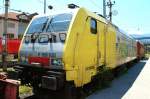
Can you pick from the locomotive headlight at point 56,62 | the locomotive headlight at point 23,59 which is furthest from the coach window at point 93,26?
the locomotive headlight at point 23,59

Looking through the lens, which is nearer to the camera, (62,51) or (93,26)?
(62,51)

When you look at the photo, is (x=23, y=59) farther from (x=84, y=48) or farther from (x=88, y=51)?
(x=88, y=51)

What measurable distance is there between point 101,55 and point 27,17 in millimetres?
47849

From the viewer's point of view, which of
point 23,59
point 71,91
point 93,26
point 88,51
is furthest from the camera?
point 93,26

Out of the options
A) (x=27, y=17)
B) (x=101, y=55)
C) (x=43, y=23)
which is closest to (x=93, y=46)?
(x=101, y=55)

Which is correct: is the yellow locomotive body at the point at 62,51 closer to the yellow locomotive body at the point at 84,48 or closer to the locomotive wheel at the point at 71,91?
the yellow locomotive body at the point at 84,48

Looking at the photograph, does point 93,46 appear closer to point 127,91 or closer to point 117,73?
point 127,91

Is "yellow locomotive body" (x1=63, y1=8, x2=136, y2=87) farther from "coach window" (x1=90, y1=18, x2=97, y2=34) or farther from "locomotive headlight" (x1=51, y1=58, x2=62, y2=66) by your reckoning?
"locomotive headlight" (x1=51, y1=58, x2=62, y2=66)

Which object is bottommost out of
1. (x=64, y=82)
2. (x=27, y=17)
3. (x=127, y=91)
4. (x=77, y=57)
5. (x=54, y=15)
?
(x=127, y=91)

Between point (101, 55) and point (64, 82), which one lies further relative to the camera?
point (101, 55)

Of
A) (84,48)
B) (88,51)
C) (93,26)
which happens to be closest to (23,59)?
(84,48)

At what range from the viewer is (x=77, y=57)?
8.31 metres

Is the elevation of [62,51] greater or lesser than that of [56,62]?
greater

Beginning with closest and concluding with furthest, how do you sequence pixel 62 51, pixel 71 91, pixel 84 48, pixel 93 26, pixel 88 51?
pixel 62 51, pixel 71 91, pixel 84 48, pixel 88 51, pixel 93 26
